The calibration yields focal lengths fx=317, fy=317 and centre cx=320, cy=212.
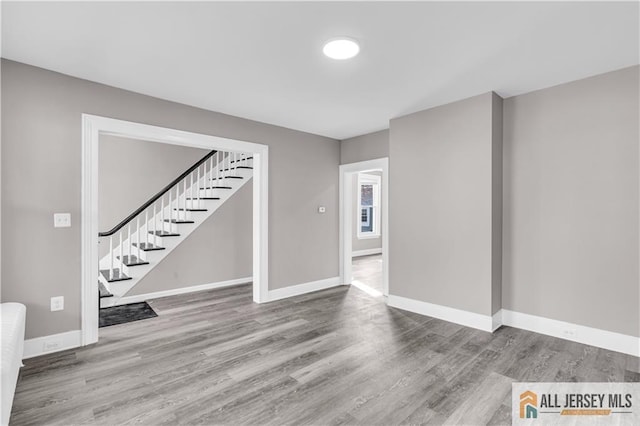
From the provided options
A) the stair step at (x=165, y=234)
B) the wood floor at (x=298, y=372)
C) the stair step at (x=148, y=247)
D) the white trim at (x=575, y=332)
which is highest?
the stair step at (x=165, y=234)

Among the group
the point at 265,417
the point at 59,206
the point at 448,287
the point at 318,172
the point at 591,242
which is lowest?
the point at 265,417

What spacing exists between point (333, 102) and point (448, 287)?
252 cm

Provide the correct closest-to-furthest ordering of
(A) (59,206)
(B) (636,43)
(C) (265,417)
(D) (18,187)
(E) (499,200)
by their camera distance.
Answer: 1. (C) (265,417)
2. (B) (636,43)
3. (D) (18,187)
4. (A) (59,206)
5. (E) (499,200)

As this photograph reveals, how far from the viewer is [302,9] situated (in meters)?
1.98

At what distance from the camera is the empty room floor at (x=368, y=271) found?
5.65 meters

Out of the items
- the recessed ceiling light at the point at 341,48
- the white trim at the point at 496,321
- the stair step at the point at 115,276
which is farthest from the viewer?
the stair step at the point at 115,276

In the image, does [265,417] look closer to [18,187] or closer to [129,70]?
[18,187]

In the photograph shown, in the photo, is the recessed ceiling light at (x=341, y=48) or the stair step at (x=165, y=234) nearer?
the recessed ceiling light at (x=341, y=48)

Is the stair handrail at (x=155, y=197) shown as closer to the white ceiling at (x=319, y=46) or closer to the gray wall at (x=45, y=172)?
the gray wall at (x=45, y=172)

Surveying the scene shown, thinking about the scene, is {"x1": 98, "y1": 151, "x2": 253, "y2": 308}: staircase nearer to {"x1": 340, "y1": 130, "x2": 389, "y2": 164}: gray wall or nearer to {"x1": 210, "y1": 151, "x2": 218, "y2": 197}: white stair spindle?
{"x1": 210, "y1": 151, "x2": 218, "y2": 197}: white stair spindle

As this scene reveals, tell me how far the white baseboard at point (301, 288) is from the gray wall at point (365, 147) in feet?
6.74

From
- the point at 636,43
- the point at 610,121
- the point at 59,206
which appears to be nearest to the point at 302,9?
the point at 636,43

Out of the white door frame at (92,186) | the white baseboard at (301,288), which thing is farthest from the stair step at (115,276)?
the white baseboard at (301,288)

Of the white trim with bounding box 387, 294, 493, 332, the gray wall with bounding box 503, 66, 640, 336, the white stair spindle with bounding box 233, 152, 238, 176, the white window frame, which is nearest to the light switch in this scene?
the white stair spindle with bounding box 233, 152, 238, 176
